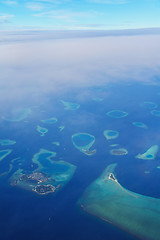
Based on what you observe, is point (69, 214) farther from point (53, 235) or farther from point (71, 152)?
point (71, 152)

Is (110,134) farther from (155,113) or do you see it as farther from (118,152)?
(155,113)

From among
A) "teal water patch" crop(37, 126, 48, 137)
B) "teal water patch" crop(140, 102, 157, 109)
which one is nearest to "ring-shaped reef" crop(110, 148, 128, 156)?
"teal water patch" crop(37, 126, 48, 137)

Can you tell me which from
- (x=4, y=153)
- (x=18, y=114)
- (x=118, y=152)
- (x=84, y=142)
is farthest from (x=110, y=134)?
(x=18, y=114)

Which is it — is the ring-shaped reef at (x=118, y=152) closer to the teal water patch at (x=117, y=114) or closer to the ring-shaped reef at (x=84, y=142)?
the ring-shaped reef at (x=84, y=142)

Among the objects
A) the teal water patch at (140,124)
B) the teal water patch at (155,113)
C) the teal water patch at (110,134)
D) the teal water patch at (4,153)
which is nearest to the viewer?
the teal water patch at (4,153)

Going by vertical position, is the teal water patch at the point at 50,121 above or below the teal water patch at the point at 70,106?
below

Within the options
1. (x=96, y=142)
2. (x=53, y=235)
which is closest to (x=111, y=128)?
(x=96, y=142)

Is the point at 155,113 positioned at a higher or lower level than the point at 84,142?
higher

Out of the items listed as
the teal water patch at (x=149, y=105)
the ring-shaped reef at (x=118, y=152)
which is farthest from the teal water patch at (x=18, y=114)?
the teal water patch at (x=149, y=105)
